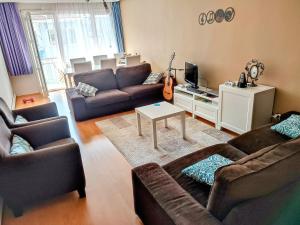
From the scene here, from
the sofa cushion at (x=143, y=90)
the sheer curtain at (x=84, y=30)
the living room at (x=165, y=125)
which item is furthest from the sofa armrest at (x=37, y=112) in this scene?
the sheer curtain at (x=84, y=30)

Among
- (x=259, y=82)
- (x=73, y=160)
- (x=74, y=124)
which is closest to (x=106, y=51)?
(x=74, y=124)

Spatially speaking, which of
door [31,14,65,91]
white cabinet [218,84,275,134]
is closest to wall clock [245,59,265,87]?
white cabinet [218,84,275,134]

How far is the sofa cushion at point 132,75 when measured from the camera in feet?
16.2

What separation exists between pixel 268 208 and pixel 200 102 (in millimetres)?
2740

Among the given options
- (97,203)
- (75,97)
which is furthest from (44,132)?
(75,97)

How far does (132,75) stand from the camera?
5.04m

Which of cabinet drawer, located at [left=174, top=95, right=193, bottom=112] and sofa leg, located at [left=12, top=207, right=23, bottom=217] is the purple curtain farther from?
sofa leg, located at [left=12, top=207, right=23, bottom=217]

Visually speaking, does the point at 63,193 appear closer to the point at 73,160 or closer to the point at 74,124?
the point at 73,160

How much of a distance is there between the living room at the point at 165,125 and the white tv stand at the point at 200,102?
2cm

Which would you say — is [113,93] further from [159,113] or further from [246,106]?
[246,106]

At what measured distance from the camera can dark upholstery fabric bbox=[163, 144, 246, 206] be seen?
1561 millimetres

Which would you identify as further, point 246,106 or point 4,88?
point 4,88

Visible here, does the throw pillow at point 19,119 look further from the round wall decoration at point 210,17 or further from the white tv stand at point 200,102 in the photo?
the round wall decoration at point 210,17

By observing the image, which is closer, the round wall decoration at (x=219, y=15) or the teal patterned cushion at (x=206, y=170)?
the teal patterned cushion at (x=206, y=170)
